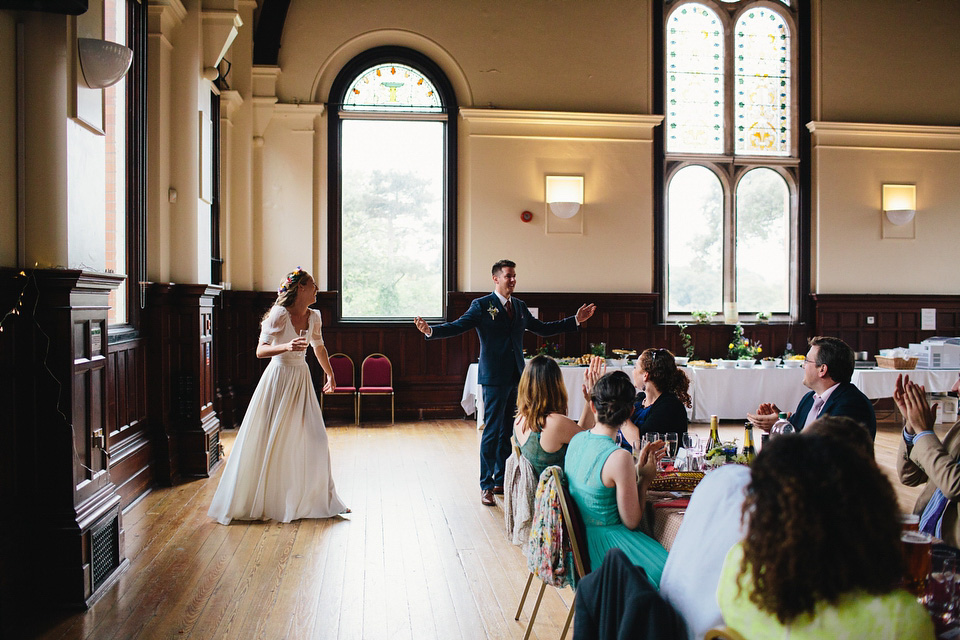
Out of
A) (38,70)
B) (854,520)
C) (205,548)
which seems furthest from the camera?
(205,548)

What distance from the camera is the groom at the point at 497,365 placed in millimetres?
5246

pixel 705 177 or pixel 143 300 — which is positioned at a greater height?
pixel 705 177

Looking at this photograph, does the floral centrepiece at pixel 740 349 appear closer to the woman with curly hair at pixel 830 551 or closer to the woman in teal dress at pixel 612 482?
the woman in teal dress at pixel 612 482

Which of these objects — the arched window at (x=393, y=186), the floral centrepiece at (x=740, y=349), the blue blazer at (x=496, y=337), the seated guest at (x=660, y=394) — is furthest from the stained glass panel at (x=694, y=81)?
the seated guest at (x=660, y=394)

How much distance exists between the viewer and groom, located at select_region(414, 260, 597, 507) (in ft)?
17.2

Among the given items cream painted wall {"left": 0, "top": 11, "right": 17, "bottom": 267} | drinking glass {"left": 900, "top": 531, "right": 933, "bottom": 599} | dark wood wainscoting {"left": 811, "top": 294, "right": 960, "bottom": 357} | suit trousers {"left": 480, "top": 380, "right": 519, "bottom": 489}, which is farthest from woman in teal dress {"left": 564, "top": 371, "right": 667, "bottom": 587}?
dark wood wainscoting {"left": 811, "top": 294, "right": 960, "bottom": 357}

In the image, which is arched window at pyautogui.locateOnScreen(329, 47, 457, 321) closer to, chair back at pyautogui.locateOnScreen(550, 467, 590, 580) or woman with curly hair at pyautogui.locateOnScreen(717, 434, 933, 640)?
Answer: chair back at pyautogui.locateOnScreen(550, 467, 590, 580)

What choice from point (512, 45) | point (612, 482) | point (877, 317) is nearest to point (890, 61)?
point (877, 317)

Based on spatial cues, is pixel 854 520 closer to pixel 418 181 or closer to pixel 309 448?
pixel 309 448

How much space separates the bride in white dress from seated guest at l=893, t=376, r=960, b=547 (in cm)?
342

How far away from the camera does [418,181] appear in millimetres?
8938

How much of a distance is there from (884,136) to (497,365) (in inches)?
287

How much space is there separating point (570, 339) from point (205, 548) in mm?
5686

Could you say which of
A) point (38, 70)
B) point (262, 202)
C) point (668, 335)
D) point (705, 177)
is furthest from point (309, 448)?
point (705, 177)
